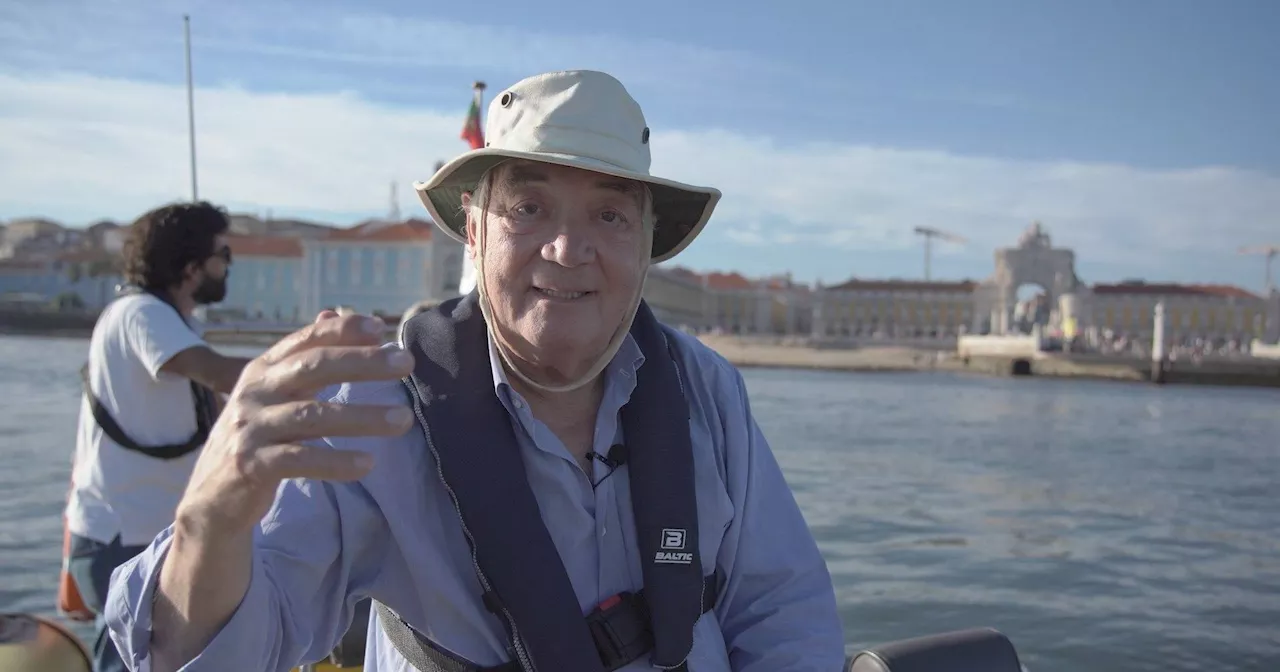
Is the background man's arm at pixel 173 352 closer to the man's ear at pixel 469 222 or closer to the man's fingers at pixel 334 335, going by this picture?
the man's ear at pixel 469 222

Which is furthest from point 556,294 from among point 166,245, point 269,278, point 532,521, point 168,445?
point 269,278

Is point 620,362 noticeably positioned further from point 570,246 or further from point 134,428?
point 134,428

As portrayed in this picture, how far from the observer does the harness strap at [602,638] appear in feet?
3.90

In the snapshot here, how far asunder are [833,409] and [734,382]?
22.0 m

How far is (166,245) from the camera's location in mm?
2461

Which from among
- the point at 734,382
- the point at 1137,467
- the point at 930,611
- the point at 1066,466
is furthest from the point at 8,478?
the point at 1137,467

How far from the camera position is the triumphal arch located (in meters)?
76.4

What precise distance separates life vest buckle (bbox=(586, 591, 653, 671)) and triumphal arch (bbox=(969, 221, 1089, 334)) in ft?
252

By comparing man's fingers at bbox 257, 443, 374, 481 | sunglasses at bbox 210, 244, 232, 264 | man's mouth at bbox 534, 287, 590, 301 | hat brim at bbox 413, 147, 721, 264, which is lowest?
man's fingers at bbox 257, 443, 374, 481

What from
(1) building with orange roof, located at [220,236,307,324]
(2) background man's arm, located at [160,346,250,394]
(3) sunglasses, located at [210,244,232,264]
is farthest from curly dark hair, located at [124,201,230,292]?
(1) building with orange roof, located at [220,236,307,324]

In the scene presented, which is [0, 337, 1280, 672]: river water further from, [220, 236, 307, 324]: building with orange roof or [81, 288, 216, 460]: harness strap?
[220, 236, 307, 324]: building with orange roof

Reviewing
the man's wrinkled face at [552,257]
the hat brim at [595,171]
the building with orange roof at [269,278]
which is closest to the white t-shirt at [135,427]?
the hat brim at [595,171]

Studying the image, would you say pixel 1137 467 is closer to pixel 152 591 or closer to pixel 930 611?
pixel 930 611

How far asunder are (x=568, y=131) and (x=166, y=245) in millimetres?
1597
